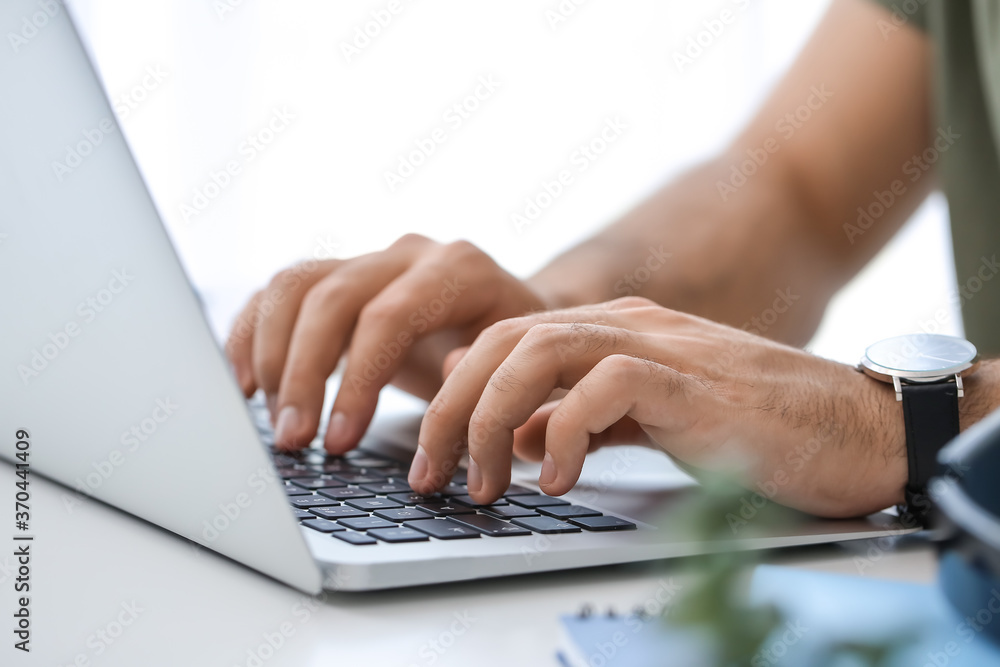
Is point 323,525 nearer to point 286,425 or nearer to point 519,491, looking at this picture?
point 519,491

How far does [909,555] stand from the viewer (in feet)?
1.35

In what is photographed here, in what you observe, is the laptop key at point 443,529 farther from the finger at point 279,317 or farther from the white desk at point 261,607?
the finger at point 279,317

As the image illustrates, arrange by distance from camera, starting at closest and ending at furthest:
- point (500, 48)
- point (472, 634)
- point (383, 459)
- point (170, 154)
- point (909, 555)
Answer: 1. point (472, 634)
2. point (909, 555)
3. point (383, 459)
4. point (500, 48)
5. point (170, 154)

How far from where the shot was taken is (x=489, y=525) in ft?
1.38

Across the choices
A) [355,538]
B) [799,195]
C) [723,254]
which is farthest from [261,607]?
[799,195]

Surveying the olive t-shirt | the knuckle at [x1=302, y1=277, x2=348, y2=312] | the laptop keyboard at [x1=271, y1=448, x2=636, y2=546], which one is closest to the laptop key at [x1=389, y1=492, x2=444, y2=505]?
the laptop keyboard at [x1=271, y1=448, x2=636, y2=546]

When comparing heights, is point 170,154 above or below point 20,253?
above

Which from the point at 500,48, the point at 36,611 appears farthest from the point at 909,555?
the point at 500,48

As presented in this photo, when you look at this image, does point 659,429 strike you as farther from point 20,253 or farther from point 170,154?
point 170,154

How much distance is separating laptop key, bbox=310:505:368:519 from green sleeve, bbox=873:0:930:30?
108 centimetres

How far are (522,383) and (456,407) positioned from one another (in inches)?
2.4

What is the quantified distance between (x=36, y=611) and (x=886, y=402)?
0.48 m

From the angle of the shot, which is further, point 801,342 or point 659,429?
point 801,342

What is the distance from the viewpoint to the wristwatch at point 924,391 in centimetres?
49
